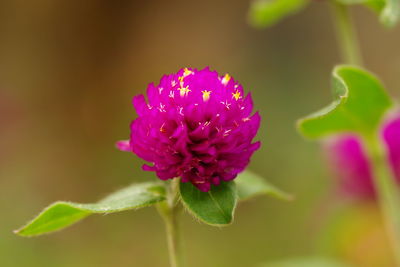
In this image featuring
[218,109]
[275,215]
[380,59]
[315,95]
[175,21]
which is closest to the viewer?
[218,109]

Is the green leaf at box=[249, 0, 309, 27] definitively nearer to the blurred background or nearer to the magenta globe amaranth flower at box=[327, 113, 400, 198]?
the magenta globe amaranth flower at box=[327, 113, 400, 198]

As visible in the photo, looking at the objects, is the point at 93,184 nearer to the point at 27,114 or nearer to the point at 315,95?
the point at 27,114

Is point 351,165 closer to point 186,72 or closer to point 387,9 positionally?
point 387,9

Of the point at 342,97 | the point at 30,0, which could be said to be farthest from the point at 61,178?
the point at 342,97

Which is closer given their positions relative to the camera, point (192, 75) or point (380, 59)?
point (192, 75)

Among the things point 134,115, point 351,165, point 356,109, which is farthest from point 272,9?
point 134,115

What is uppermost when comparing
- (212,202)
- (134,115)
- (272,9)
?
(134,115)

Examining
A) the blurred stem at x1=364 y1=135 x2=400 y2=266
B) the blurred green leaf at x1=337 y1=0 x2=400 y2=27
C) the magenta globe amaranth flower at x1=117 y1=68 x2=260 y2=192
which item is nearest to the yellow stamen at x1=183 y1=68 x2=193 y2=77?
the magenta globe amaranth flower at x1=117 y1=68 x2=260 y2=192
